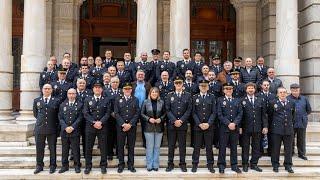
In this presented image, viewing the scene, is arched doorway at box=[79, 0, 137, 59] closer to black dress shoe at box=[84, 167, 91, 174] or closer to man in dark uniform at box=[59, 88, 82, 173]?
man in dark uniform at box=[59, 88, 82, 173]

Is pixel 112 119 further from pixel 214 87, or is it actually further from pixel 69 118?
pixel 214 87

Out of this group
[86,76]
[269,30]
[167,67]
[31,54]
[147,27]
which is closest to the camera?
[86,76]

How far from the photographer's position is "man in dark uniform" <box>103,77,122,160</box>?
977cm

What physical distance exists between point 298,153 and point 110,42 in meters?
10.6

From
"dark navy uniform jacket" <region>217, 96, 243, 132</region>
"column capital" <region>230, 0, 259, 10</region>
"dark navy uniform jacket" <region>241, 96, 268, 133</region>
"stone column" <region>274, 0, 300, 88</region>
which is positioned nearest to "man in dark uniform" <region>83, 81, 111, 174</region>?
"dark navy uniform jacket" <region>217, 96, 243, 132</region>

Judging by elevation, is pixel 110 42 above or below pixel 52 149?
above

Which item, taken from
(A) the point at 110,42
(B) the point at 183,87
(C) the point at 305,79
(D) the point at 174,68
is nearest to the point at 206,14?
(A) the point at 110,42

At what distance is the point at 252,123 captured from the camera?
31.7ft

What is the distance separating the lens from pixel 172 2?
1334 cm

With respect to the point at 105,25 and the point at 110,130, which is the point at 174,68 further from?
the point at 105,25

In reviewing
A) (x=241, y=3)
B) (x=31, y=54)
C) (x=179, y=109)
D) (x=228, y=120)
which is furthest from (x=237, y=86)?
(x=241, y=3)

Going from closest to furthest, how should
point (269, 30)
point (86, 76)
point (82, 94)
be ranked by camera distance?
point (82, 94), point (86, 76), point (269, 30)

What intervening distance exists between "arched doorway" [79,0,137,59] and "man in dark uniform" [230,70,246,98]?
8.52 m

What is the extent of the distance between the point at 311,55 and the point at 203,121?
19.5ft
